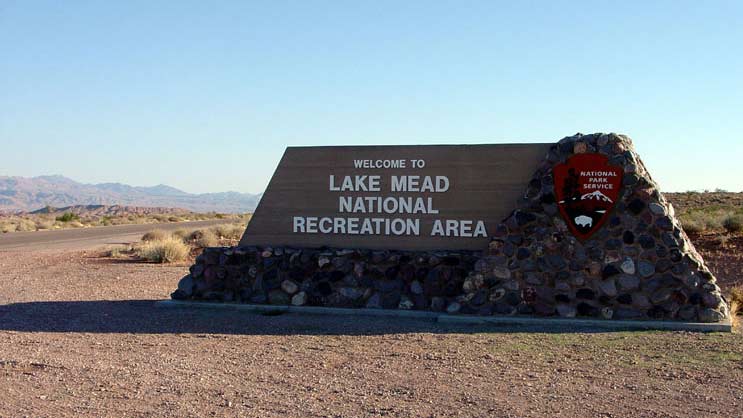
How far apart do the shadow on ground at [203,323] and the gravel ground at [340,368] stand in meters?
0.03

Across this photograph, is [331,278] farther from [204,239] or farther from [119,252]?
[204,239]

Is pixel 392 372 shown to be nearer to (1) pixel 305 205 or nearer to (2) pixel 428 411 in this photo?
(2) pixel 428 411

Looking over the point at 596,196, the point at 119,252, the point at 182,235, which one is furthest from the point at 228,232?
the point at 596,196

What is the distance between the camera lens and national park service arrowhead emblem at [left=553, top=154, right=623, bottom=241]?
11641 mm

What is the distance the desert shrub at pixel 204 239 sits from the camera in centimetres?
2885

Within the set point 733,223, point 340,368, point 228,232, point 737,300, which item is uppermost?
point 733,223

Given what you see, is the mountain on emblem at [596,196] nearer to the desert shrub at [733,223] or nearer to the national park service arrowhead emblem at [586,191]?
the national park service arrowhead emblem at [586,191]

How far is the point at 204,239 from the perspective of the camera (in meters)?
29.8

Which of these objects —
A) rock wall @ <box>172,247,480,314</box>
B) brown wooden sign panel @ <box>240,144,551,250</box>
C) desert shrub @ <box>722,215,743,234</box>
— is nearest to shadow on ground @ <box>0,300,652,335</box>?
rock wall @ <box>172,247,480,314</box>

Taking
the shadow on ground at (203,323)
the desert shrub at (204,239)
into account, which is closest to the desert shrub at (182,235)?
the desert shrub at (204,239)

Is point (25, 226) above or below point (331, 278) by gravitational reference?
above

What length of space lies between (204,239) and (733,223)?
17.5 meters

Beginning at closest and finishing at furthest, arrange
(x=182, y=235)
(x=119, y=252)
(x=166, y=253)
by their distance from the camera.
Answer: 1. (x=166, y=253)
2. (x=119, y=252)
3. (x=182, y=235)

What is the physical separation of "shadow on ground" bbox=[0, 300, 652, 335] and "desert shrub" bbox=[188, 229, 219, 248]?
591 inches
